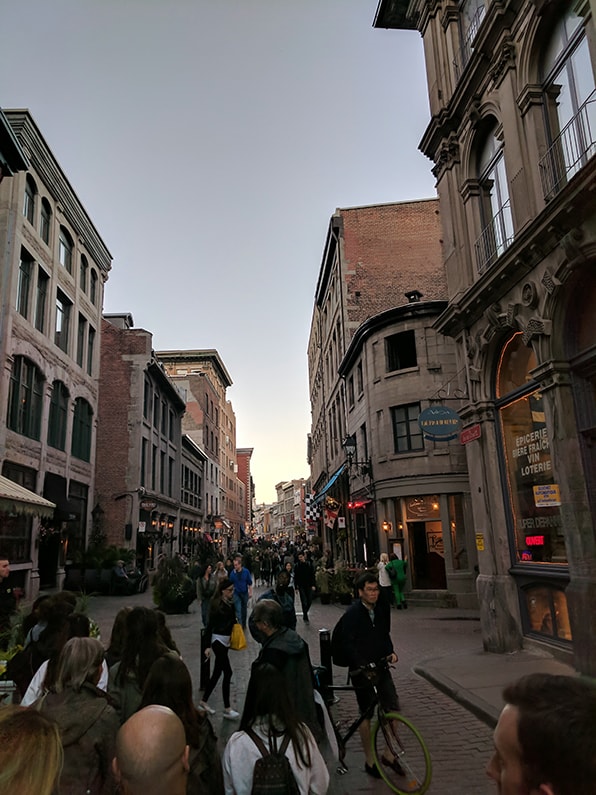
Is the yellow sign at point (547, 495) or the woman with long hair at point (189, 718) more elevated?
the yellow sign at point (547, 495)

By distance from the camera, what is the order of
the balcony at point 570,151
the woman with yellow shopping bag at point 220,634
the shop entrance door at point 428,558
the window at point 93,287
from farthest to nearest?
1. the window at point 93,287
2. the shop entrance door at point 428,558
3. the balcony at point 570,151
4. the woman with yellow shopping bag at point 220,634

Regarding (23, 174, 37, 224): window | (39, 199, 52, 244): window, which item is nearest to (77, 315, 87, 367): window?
(39, 199, 52, 244): window

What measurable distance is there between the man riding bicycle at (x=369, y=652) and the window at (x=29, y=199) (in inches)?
833

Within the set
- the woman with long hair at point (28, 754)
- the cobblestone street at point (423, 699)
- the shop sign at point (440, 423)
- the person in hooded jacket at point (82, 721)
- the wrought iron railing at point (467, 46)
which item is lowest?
the cobblestone street at point (423, 699)

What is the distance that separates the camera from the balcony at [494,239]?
1205 cm

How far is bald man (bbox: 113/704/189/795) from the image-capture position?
6.90 ft

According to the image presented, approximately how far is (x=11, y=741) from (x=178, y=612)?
712 inches

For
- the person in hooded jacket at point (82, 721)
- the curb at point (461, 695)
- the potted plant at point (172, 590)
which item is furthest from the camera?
the potted plant at point (172, 590)

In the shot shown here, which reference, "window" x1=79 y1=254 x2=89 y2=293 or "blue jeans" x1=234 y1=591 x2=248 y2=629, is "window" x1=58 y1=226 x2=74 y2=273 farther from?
"blue jeans" x1=234 y1=591 x2=248 y2=629

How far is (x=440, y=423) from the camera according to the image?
1348 cm

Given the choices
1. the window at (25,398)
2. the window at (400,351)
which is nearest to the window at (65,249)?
the window at (25,398)

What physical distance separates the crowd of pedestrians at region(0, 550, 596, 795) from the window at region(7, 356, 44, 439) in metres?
15.8

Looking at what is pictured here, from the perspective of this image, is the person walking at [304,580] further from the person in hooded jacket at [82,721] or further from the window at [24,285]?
the window at [24,285]

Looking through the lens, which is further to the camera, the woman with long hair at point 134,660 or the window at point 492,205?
the window at point 492,205
